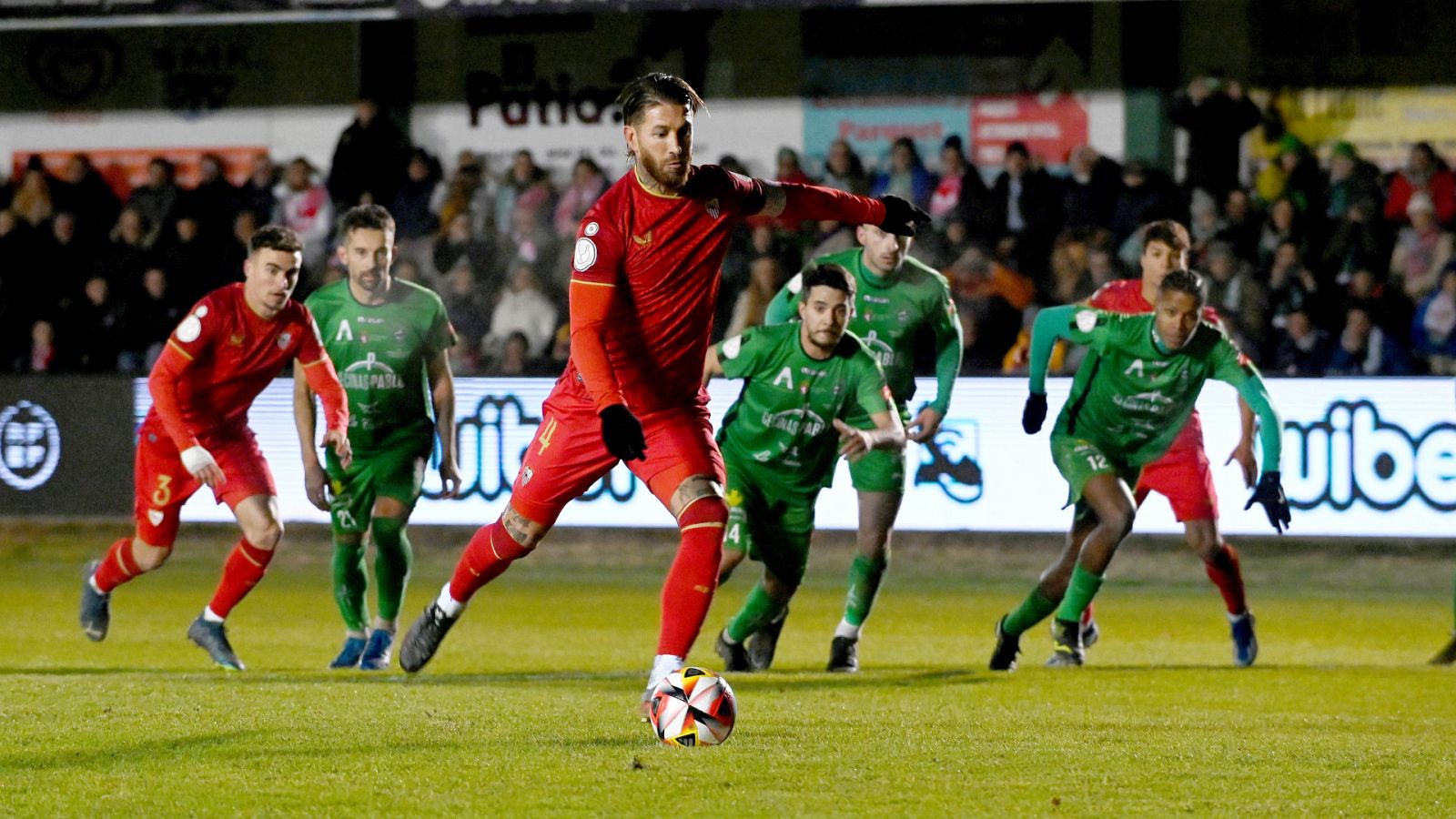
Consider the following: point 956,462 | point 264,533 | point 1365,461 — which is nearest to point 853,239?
point 956,462

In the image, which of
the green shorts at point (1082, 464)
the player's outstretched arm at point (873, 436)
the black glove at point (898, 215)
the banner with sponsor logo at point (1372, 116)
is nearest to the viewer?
the black glove at point (898, 215)

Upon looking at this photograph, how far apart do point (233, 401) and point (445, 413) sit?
35.8 inches

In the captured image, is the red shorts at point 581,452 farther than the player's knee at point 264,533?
No

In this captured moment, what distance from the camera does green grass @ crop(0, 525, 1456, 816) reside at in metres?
5.08

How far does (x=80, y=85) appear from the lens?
63.2ft

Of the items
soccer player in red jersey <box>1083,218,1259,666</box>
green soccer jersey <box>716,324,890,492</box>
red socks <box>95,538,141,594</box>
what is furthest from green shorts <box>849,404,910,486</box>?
red socks <box>95,538,141,594</box>

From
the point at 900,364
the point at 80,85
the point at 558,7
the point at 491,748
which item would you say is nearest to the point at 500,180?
the point at 558,7

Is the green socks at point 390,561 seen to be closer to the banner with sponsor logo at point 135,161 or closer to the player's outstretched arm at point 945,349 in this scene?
the player's outstretched arm at point 945,349

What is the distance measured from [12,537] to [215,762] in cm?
1010

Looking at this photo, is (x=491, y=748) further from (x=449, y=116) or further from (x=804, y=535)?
(x=449, y=116)

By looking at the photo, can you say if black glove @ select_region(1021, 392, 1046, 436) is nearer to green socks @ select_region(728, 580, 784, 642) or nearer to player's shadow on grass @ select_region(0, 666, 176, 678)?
green socks @ select_region(728, 580, 784, 642)

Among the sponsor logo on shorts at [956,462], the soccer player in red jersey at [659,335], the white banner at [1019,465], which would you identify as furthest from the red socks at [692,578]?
the sponsor logo on shorts at [956,462]

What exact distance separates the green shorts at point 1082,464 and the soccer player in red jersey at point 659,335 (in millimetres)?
2635

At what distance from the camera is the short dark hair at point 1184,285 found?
866cm
